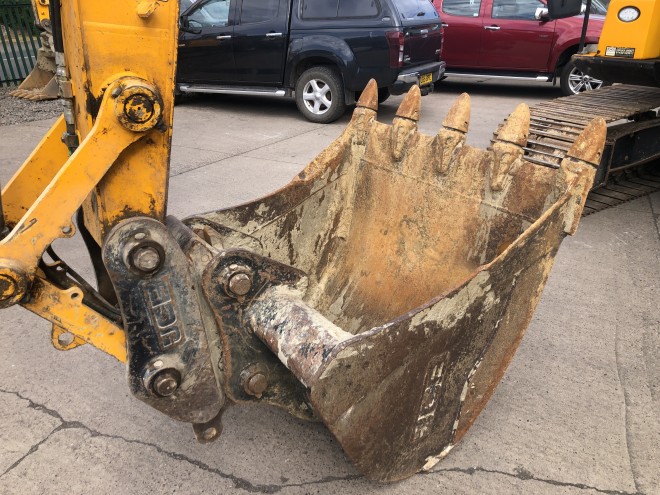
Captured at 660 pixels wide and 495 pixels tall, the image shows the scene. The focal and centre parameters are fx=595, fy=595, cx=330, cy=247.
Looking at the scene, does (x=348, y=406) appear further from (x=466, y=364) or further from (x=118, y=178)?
(x=118, y=178)

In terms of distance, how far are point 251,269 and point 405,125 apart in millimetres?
1300

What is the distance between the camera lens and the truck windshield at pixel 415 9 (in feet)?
27.3

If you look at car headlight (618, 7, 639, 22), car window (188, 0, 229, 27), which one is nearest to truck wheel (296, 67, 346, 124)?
car window (188, 0, 229, 27)

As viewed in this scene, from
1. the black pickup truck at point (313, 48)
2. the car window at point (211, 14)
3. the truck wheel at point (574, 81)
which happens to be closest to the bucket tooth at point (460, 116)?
the black pickup truck at point (313, 48)

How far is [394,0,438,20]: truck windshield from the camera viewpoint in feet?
27.3

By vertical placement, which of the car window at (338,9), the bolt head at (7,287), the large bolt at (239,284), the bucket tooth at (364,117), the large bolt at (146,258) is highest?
the car window at (338,9)

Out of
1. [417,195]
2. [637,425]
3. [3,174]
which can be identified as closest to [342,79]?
[3,174]

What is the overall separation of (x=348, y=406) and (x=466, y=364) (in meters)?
0.57

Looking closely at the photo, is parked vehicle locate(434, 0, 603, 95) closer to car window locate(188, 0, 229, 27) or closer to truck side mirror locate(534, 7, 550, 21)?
truck side mirror locate(534, 7, 550, 21)

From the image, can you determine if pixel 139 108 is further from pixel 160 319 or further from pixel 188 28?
pixel 188 28

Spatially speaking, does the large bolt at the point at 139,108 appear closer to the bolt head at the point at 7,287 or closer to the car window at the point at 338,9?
the bolt head at the point at 7,287

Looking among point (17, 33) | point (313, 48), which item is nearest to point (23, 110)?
point (17, 33)

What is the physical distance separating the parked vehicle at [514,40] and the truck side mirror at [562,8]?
5761 millimetres

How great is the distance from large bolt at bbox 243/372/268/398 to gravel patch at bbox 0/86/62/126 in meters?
7.95
